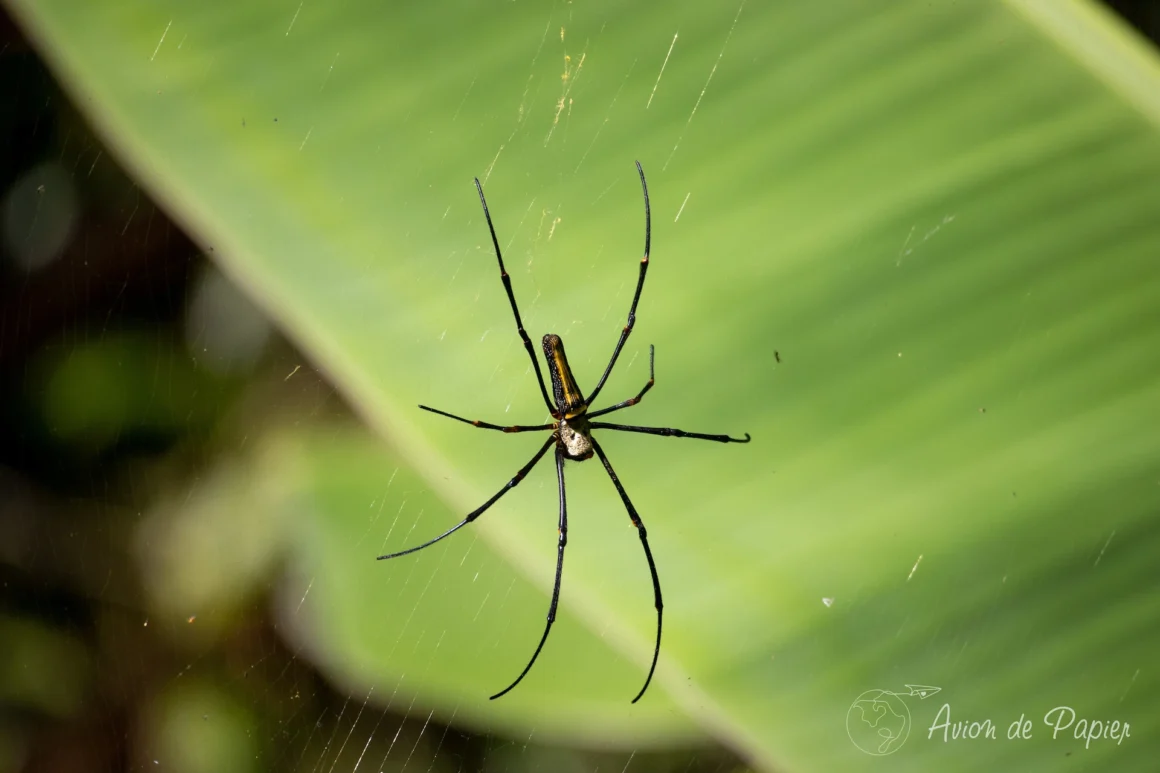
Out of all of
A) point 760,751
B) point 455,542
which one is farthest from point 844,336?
point 455,542

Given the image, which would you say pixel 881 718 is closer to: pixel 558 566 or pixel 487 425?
pixel 558 566

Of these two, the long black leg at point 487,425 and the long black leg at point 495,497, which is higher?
the long black leg at point 487,425

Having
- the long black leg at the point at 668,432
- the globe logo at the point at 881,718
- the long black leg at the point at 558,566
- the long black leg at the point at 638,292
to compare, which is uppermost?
the long black leg at the point at 638,292

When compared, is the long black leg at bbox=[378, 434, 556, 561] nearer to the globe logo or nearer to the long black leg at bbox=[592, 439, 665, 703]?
Result: the long black leg at bbox=[592, 439, 665, 703]

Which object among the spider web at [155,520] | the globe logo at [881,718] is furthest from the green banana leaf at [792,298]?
the spider web at [155,520]

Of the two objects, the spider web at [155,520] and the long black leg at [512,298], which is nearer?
the long black leg at [512,298]

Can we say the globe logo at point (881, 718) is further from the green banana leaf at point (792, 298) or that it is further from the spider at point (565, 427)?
the spider at point (565, 427)

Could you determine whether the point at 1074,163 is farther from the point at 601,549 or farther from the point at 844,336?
the point at 601,549

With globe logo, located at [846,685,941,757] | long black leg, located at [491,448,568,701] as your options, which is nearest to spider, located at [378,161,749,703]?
long black leg, located at [491,448,568,701]

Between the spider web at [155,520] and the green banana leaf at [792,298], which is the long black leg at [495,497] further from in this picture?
the spider web at [155,520]
